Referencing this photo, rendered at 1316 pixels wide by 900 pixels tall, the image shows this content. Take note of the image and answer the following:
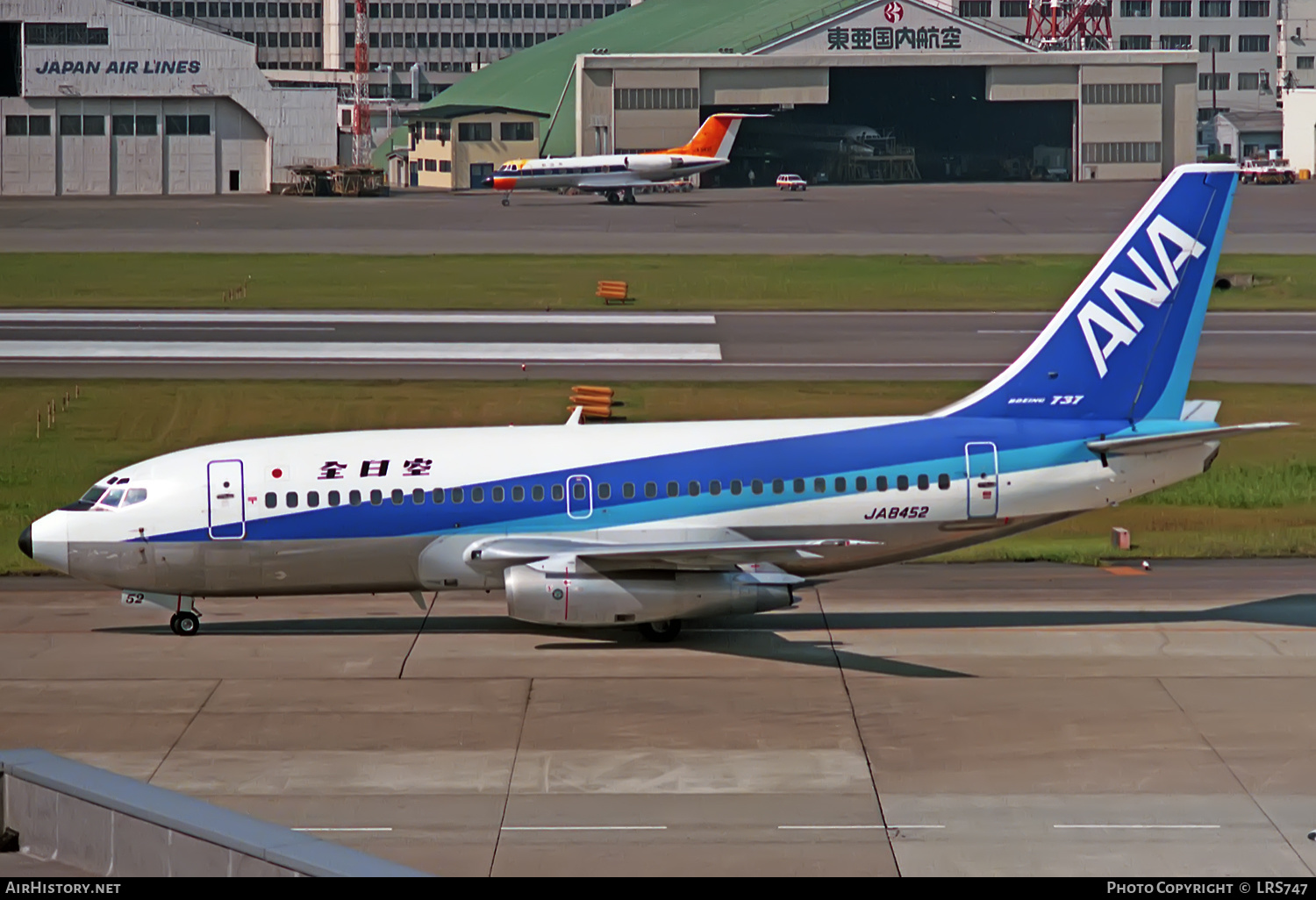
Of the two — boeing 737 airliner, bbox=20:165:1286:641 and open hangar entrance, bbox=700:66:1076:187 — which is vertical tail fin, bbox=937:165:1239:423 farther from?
open hangar entrance, bbox=700:66:1076:187

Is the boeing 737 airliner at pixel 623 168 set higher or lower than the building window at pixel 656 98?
lower

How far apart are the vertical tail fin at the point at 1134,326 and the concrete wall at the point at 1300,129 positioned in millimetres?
156099

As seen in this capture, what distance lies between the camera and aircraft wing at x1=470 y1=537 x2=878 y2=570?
92.2 ft

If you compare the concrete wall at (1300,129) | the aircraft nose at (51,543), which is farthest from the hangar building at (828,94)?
the aircraft nose at (51,543)

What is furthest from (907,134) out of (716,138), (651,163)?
(651,163)

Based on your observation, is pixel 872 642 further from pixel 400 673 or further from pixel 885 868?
pixel 885 868

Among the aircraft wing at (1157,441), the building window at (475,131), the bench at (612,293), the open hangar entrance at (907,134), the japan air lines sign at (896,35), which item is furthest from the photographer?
the open hangar entrance at (907,134)

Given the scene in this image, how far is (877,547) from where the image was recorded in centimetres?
3086

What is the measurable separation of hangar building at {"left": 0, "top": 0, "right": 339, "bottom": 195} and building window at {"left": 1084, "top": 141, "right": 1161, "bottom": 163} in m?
79.1

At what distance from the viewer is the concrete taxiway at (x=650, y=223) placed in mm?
102562

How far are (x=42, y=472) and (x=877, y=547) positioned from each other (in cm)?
2466

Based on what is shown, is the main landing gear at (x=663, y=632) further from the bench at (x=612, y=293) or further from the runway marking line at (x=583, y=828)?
the bench at (x=612, y=293)

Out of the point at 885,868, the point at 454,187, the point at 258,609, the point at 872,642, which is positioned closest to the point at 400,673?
the point at 258,609

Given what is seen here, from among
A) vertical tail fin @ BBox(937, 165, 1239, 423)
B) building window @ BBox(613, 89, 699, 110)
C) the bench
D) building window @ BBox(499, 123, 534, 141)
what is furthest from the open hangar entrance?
vertical tail fin @ BBox(937, 165, 1239, 423)
